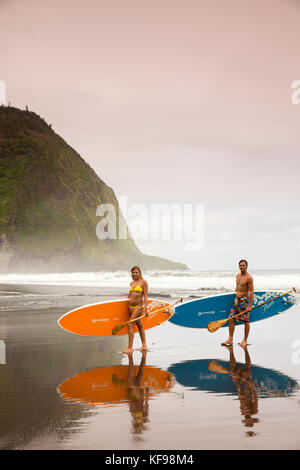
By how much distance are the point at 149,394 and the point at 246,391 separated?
965 mm

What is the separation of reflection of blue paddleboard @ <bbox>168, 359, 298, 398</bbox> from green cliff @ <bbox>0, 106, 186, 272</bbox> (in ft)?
164

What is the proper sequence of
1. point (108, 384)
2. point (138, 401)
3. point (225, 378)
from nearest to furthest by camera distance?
1. point (138, 401)
2. point (108, 384)
3. point (225, 378)

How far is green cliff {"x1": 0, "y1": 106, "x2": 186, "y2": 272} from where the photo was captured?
5798 centimetres

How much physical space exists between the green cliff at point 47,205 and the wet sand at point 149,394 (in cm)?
4868

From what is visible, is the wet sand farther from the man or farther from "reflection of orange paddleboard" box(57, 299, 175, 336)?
the man

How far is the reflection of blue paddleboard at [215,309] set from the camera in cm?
889

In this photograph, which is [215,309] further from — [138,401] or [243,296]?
[138,401]

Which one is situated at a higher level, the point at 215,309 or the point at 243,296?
the point at 243,296

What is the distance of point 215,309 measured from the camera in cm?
889

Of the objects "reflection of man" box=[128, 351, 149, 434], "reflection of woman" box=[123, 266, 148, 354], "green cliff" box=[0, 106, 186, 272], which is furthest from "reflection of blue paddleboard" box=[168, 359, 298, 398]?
"green cliff" box=[0, 106, 186, 272]

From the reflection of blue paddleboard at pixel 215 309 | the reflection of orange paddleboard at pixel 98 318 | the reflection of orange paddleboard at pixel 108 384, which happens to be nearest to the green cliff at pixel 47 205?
the reflection of blue paddleboard at pixel 215 309

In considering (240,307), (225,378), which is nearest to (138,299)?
(240,307)
